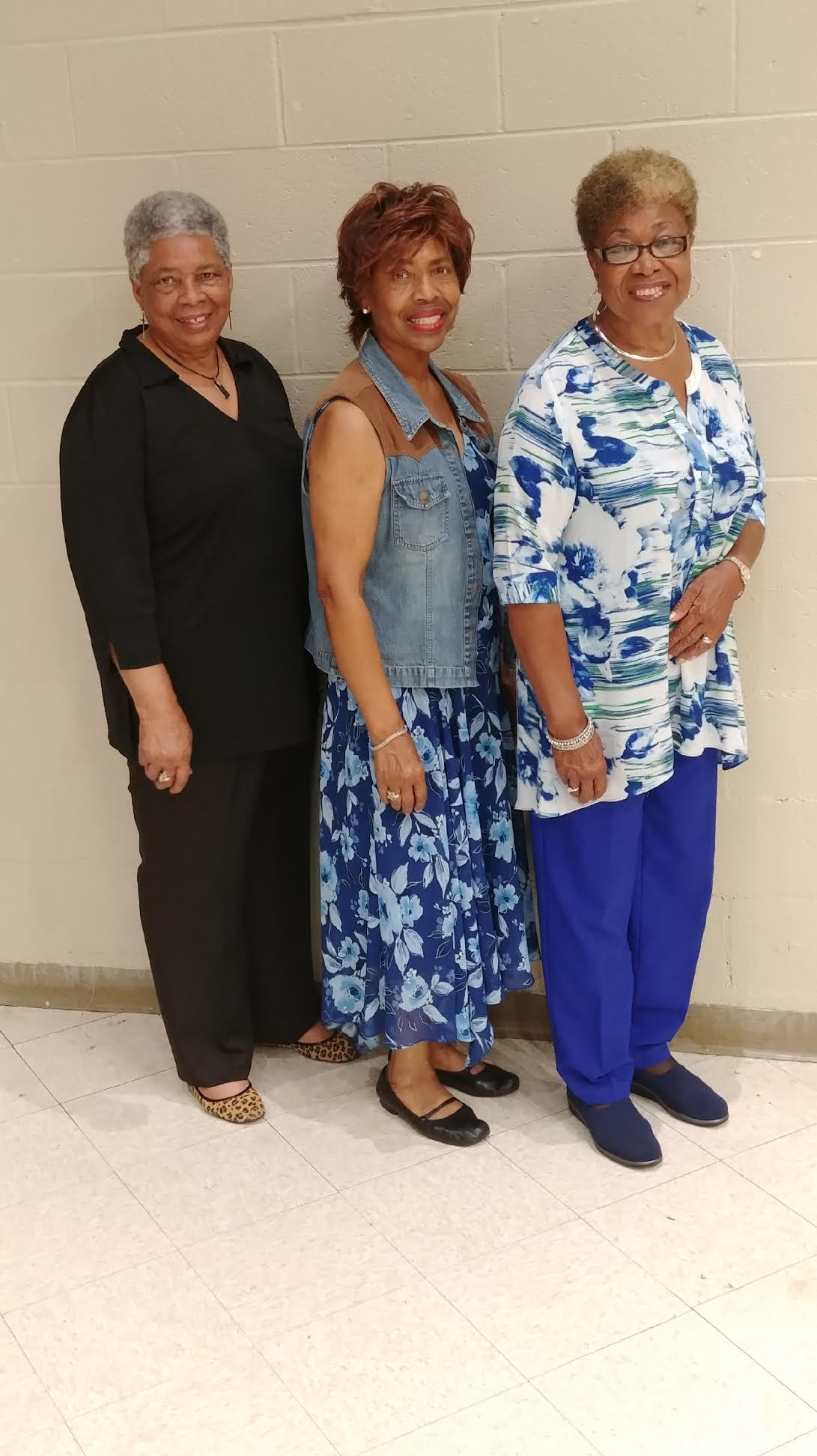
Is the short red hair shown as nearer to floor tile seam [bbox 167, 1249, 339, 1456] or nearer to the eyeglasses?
the eyeglasses

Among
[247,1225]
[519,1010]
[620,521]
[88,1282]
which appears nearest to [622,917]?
[519,1010]

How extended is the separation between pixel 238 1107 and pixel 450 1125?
0.41 meters

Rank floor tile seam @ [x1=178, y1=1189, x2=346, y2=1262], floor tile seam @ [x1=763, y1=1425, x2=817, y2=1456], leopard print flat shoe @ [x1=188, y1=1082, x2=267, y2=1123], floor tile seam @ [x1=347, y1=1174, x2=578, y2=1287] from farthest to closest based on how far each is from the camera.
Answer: leopard print flat shoe @ [x1=188, y1=1082, x2=267, y2=1123] → floor tile seam @ [x1=178, y1=1189, x2=346, y2=1262] → floor tile seam @ [x1=347, y1=1174, x2=578, y2=1287] → floor tile seam @ [x1=763, y1=1425, x2=817, y2=1456]

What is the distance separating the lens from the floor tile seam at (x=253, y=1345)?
1.91 metres

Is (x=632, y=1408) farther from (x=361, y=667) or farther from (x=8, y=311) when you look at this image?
(x=8, y=311)

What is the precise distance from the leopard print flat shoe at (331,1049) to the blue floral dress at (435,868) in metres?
0.23

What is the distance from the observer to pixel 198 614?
2.43 m

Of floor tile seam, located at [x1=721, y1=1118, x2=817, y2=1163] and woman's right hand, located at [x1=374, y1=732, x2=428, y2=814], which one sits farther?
floor tile seam, located at [x1=721, y1=1118, x2=817, y2=1163]

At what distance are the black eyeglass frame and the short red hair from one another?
254 millimetres

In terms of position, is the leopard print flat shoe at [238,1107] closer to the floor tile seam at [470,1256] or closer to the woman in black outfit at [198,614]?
the woman in black outfit at [198,614]

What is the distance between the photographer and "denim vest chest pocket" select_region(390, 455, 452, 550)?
89.3 inches

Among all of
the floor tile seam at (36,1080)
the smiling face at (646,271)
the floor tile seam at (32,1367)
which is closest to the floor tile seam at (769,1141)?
the floor tile seam at (32,1367)

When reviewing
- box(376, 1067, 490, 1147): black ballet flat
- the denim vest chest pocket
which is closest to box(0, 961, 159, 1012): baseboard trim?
box(376, 1067, 490, 1147): black ballet flat

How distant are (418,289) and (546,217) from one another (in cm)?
40
